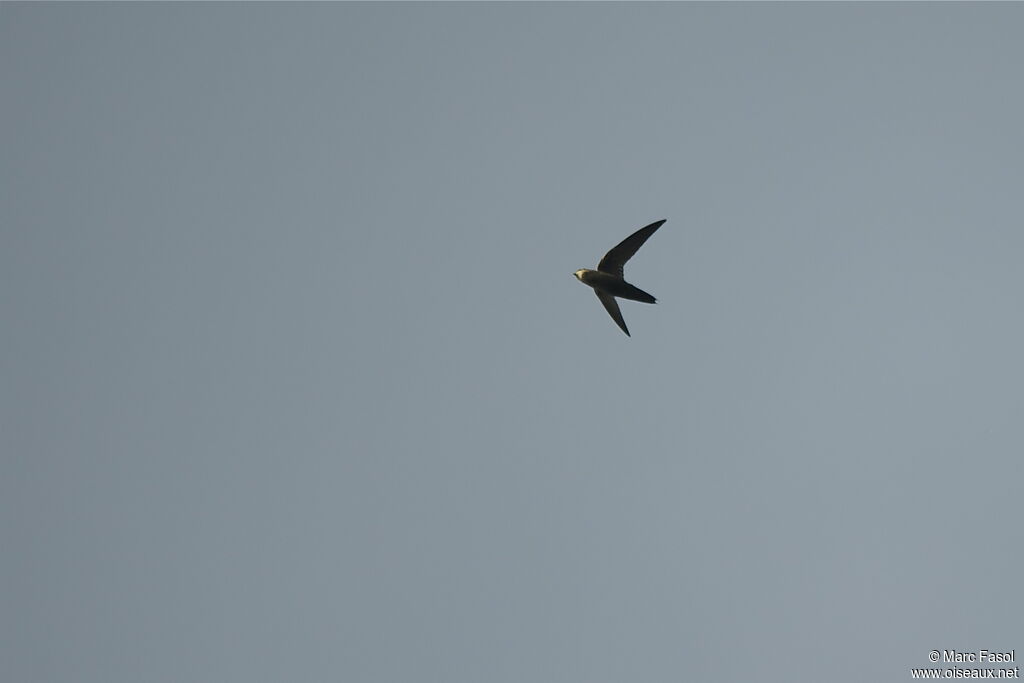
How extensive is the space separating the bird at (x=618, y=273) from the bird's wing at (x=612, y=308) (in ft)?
0.42

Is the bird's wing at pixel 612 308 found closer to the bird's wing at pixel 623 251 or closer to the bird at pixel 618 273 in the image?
the bird at pixel 618 273

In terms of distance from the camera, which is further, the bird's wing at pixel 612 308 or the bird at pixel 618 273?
the bird's wing at pixel 612 308

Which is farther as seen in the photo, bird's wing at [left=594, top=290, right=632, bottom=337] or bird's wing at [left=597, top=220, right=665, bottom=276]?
bird's wing at [left=594, top=290, right=632, bottom=337]

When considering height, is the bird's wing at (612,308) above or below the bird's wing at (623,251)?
below

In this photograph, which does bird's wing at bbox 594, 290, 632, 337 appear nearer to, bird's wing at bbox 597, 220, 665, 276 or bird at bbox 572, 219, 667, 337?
bird at bbox 572, 219, 667, 337

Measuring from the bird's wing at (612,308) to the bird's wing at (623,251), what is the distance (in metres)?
1.00

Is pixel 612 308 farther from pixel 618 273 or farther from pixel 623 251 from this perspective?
pixel 623 251

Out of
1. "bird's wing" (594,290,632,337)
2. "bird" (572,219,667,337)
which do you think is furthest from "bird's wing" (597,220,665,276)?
"bird's wing" (594,290,632,337)

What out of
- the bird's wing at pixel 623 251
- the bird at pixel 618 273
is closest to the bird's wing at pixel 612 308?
the bird at pixel 618 273

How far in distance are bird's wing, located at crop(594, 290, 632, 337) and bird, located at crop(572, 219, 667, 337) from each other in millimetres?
127

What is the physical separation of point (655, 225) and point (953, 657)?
25333 millimetres

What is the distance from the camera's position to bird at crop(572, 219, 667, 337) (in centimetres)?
3114

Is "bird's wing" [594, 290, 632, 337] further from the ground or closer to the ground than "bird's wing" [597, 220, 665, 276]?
closer to the ground

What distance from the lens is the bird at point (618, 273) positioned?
31141 mm
